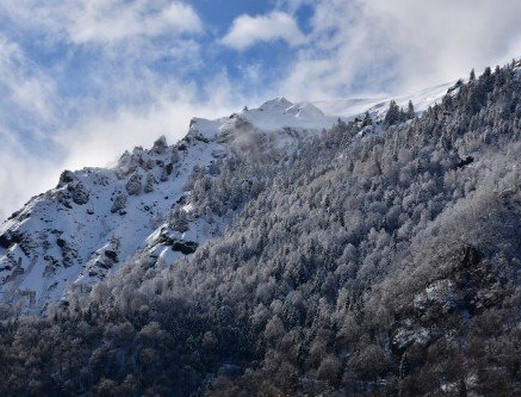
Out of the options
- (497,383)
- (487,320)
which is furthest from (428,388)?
(487,320)

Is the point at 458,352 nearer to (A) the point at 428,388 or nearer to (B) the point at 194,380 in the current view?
(A) the point at 428,388

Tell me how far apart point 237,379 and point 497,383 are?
253 feet

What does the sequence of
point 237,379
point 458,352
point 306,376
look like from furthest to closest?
1. point 237,379
2. point 306,376
3. point 458,352

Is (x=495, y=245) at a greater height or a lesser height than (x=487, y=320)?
greater

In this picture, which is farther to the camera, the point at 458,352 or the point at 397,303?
the point at 397,303

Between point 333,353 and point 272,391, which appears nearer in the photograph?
point 272,391

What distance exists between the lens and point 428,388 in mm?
154500

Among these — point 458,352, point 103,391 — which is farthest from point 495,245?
point 103,391

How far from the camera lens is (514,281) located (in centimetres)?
18462

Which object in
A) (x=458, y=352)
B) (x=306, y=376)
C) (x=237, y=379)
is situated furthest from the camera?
(x=237, y=379)

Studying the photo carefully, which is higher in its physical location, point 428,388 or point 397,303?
point 397,303

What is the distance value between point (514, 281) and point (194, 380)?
325 ft

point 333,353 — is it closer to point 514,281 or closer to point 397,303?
point 397,303

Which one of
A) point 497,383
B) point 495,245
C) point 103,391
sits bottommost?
point 497,383
